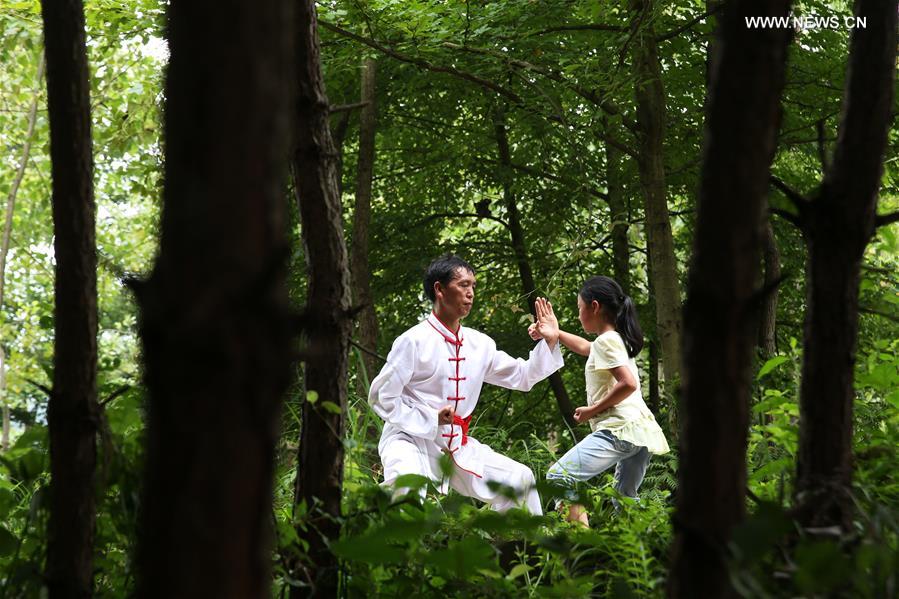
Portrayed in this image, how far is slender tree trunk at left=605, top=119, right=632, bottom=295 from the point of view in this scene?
12141mm

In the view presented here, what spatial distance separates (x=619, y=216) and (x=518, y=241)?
211cm

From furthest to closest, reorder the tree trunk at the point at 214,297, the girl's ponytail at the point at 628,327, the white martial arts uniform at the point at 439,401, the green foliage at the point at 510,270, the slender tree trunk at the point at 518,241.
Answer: the slender tree trunk at the point at 518,241 → the girl's ponytail at the point at 628,327 → the white martial arts uniform at the point at 439,401 → the green foliage at the point at 510,270 → the tree trunk at the point at 214,297

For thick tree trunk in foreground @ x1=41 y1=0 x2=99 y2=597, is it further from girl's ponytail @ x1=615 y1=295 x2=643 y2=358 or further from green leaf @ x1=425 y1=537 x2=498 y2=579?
girl's ponytail @ x1=615 y1=295 x2=643 y2=358

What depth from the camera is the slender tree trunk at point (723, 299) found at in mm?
1682

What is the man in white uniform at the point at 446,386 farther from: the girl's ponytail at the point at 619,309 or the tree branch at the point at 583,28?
the tree branch at the point at 583,28

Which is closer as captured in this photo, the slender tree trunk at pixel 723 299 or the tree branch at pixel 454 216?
the slender tree trunk at pixel 723 299

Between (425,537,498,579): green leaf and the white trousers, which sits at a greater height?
(425,537,498,579): green leaf

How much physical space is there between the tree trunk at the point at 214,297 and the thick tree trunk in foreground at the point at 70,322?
124cm

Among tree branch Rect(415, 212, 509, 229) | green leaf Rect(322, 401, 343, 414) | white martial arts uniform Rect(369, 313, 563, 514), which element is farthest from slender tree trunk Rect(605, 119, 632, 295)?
green leaf Rect(322, 401, 343, 414)

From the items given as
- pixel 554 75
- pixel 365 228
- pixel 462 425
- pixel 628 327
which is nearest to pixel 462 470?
pixel 462 425

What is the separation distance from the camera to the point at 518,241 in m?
13.6

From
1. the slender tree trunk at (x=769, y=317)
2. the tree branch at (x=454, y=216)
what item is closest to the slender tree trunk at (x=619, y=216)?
the tree branch at (x=454, y=216)

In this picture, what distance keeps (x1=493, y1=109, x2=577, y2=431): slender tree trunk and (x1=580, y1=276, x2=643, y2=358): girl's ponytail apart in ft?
17.1

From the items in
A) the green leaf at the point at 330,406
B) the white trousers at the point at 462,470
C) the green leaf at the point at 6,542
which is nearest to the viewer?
the green leaf at the point at 6,542
